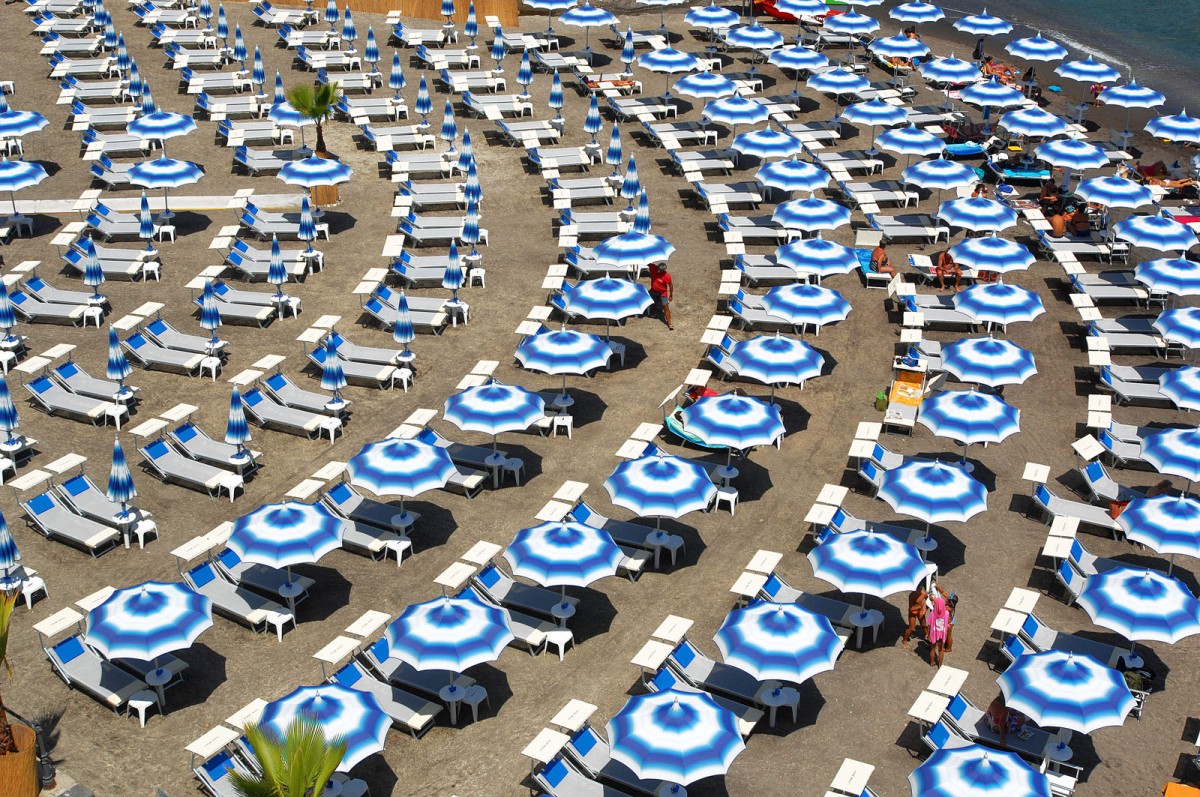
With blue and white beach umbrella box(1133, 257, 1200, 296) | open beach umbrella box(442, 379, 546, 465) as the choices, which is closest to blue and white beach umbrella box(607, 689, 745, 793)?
open beach umbrella box(442, 379, 546, 465)

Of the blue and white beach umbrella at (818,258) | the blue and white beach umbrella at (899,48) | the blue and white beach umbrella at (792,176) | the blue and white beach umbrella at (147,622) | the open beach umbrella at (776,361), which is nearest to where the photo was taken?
the blue and white beach umbrella at (147,622)

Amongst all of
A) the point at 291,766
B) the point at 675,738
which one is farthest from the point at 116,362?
the point at 675,738

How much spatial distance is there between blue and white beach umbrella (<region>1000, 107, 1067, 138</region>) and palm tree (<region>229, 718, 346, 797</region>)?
32.2 meters

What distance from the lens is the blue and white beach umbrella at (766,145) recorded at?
4019cm

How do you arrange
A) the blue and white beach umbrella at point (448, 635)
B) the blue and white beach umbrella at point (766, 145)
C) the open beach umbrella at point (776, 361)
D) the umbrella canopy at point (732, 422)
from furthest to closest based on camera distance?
the blue and white beach umbrella at point (766, 145), the open beach umbrella at point (776, 361), the umbrella canopy at point (732, 422), the blue and white beach umbrella at point (448, 635)

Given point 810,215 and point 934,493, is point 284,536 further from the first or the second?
point 810,215

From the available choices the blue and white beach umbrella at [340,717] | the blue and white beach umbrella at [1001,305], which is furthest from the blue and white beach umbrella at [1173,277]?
the blue and white beach umbrella at [340,717]

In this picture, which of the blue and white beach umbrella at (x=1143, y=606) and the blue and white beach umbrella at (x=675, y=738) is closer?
the blue and white beach umbrella at (x=675, y=738)

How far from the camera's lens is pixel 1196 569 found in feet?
83.6

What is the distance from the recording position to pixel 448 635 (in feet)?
67.7

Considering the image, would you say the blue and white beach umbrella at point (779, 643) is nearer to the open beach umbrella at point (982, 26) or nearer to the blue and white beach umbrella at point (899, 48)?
the blue and white beach umbrella at point (899, 48)

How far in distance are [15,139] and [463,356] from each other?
20559mm

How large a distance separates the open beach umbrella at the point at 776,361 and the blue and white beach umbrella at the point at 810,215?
287 inches

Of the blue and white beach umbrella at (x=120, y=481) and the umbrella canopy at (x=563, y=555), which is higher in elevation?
the umbrella canopy at (x=563, y=555)
